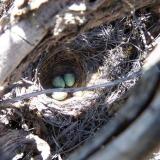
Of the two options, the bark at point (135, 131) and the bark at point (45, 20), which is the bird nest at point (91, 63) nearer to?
the bark at point (45, 20)

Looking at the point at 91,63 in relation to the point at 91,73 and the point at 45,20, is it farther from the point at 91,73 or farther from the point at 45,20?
the point at 45,20

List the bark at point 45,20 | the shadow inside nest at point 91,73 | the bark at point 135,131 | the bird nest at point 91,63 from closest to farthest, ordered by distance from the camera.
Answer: the bark at point 135,131 < the bark at point 45,20 < the shadow inside nest at point 91,73 < the bird nest at point 91,63

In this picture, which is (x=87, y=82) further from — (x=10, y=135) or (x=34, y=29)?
(x=34, y=29)

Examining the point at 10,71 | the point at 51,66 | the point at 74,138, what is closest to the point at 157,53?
the point at 10,71

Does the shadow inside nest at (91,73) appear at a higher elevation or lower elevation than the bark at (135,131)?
lower

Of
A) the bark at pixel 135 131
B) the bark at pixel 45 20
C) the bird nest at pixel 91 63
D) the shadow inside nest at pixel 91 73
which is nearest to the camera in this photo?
the bark at pixel 135 131

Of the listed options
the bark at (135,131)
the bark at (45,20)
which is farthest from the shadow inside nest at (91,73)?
the bark at (135,131)

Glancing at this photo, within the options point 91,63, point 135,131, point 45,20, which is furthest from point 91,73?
point 135,131

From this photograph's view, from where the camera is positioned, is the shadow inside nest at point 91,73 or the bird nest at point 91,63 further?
the bird nest at point 91,63
